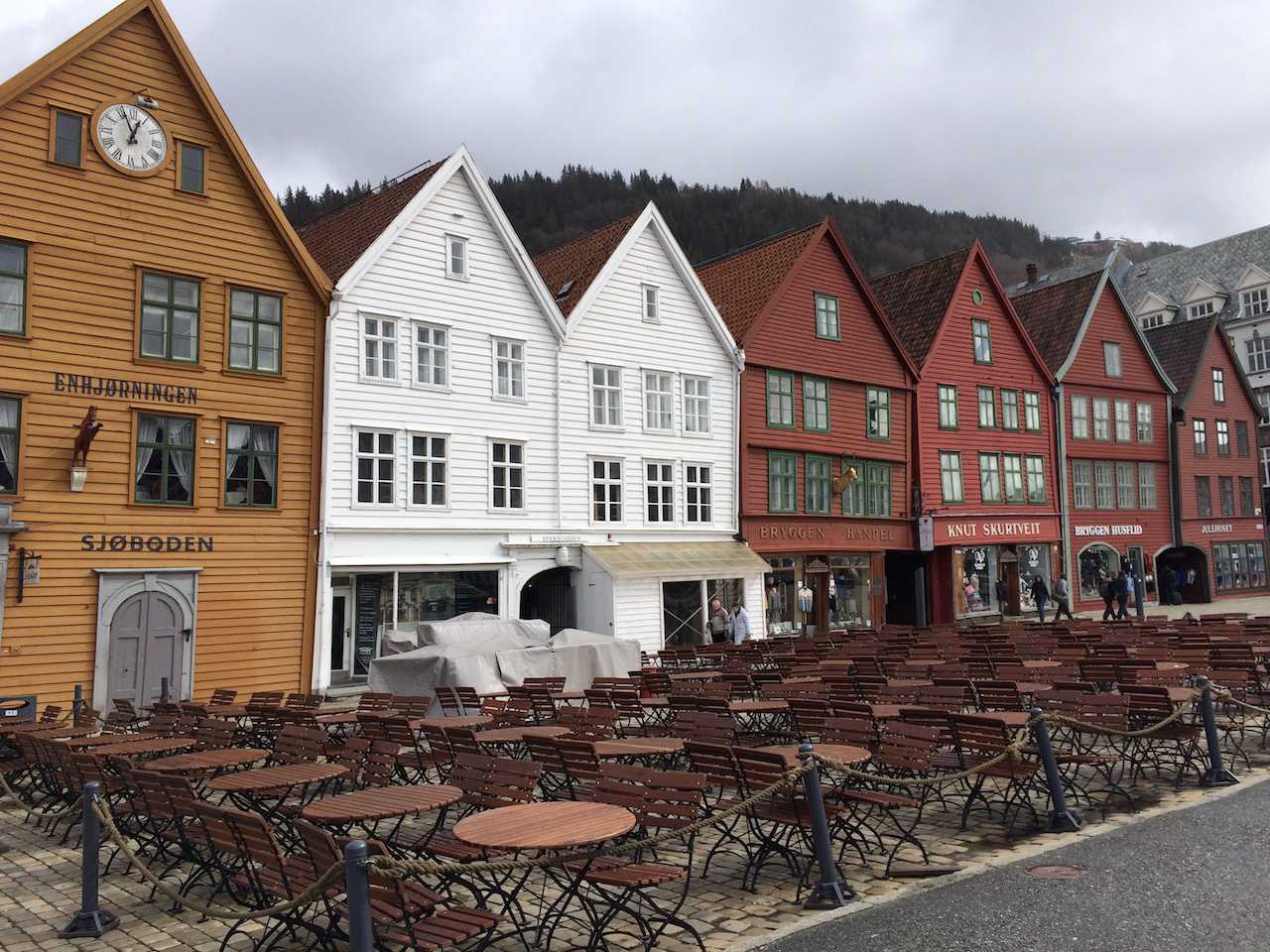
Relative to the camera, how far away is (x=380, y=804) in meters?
7.07

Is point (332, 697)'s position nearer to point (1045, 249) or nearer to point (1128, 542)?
point (1128, 542)

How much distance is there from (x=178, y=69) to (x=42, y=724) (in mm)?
13864

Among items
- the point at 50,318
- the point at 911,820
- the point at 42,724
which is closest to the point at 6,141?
the point at 50,318

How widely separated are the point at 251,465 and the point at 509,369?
701 cm

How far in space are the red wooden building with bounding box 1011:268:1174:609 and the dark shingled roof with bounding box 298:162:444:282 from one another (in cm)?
2703

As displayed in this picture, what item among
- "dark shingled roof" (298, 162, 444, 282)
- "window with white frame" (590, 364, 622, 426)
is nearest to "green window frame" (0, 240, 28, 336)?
"dark shingled roof" (298, 162, 444, 282)

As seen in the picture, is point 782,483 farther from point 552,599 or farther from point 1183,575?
point 1183,575

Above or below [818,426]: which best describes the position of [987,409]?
above

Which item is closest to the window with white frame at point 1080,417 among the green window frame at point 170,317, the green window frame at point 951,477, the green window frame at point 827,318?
the green window frame at point 951,477

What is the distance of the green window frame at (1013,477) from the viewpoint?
38781 millimetres

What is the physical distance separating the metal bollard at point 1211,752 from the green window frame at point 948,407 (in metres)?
26.8

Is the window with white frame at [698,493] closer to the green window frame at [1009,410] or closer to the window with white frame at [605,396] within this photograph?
the window with white frame at [605,396]

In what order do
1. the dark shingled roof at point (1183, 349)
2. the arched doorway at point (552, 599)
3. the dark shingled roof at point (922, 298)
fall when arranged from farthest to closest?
the dark shingled roof at point (1183, 349), the dark shingled roof at point (922, 298), the arched doorway at point (552, 599)

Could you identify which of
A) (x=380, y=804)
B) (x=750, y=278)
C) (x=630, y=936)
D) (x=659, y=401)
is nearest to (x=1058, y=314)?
(x=750, y=278)
